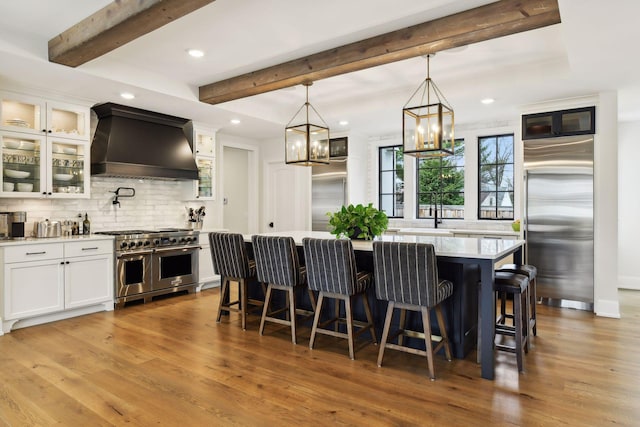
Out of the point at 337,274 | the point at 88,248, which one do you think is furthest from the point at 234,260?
the point at 88,248

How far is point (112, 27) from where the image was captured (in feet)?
9.82

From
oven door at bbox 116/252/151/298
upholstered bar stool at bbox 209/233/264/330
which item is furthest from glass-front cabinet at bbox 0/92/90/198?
upholstered bar stool at bbox 209/233/264/330

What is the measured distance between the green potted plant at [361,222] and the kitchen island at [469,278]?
0.12 meters

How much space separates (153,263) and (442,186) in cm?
447

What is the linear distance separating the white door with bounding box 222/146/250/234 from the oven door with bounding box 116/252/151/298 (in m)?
2.15

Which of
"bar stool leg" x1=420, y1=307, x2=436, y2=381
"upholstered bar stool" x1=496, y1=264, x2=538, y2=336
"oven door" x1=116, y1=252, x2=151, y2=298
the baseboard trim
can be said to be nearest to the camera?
"bar stool leg" x1=420, y1=307, x2=436, y2=381

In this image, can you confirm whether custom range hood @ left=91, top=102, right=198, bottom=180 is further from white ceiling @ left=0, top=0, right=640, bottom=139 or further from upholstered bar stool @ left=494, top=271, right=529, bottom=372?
upholstered bar stool @ left=494, top=271, right=529, bottom=372

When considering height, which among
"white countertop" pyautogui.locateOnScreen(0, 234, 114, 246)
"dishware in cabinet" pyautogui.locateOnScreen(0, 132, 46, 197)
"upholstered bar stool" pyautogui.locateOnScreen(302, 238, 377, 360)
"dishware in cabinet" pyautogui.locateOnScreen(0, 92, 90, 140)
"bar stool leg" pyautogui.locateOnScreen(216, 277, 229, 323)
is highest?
"dishware in cabinet" pyautogui.locateOnScreen(0, 92, 90, 140)

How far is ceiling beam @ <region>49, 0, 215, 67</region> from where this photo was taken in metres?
2.69

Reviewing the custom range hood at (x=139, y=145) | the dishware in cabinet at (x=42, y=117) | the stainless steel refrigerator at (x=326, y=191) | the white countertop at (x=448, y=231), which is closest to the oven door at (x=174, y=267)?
the custom range hood at (x=139, y=145)

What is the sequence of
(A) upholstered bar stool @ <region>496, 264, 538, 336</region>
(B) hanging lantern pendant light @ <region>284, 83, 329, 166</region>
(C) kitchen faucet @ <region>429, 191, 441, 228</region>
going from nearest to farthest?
(A) upholstered bar stool @ <region>496, 264, 538, 336</region>, (B) hanging lantern pendant light @ <region>284, 83, 329, 166</region>, (C) kitchen faucet @ <region>429, 191, 441, 228</region>

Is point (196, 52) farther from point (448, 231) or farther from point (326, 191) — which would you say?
point (448, 231)

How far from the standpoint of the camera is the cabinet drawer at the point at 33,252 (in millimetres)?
3908

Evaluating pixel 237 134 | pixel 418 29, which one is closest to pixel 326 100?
pixel 237 134
